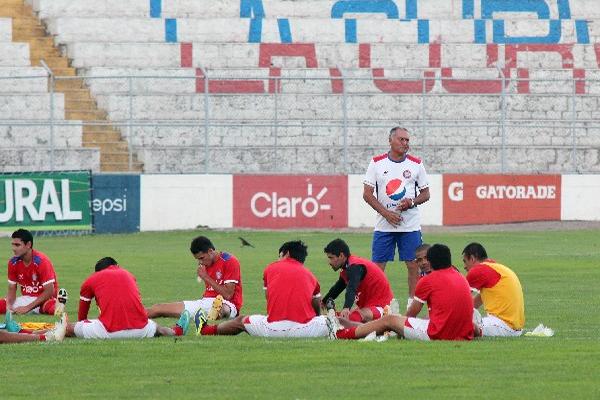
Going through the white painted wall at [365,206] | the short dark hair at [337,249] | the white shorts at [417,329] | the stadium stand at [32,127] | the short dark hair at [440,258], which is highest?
the stadium stand at [32,127]

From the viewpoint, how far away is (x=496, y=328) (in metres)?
15.2

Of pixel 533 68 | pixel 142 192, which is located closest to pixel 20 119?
pixel 142 192

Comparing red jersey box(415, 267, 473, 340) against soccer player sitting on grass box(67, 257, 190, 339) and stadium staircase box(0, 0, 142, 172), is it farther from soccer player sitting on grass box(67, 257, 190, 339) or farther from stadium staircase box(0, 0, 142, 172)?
stadium staircase box(0, 0, 142, 172)

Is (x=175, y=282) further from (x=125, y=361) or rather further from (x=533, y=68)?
(x=533, y=68)

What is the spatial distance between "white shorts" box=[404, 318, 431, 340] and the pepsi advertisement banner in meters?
20.6

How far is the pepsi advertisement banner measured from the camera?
1351 inches

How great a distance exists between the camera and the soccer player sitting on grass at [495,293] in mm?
15039

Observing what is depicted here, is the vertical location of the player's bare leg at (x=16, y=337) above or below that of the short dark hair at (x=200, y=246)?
below

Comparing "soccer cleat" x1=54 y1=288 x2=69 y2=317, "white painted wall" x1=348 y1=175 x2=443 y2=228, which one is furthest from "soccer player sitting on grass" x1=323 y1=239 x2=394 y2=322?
"white painted wall" x1=348 y1=175 x2=443 y2=228

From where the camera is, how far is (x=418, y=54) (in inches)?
1591

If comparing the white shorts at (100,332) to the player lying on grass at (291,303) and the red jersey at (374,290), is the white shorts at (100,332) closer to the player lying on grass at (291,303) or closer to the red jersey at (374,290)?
→ the player lying on grass at (291,303)

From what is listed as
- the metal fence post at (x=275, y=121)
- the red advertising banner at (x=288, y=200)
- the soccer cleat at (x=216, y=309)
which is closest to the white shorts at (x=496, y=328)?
the soccer cleat at (x=216, y=309)

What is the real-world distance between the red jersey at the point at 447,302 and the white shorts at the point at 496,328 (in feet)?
2.79

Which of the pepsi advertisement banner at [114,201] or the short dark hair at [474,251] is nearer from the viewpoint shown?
the short dark hair at [474,251]
